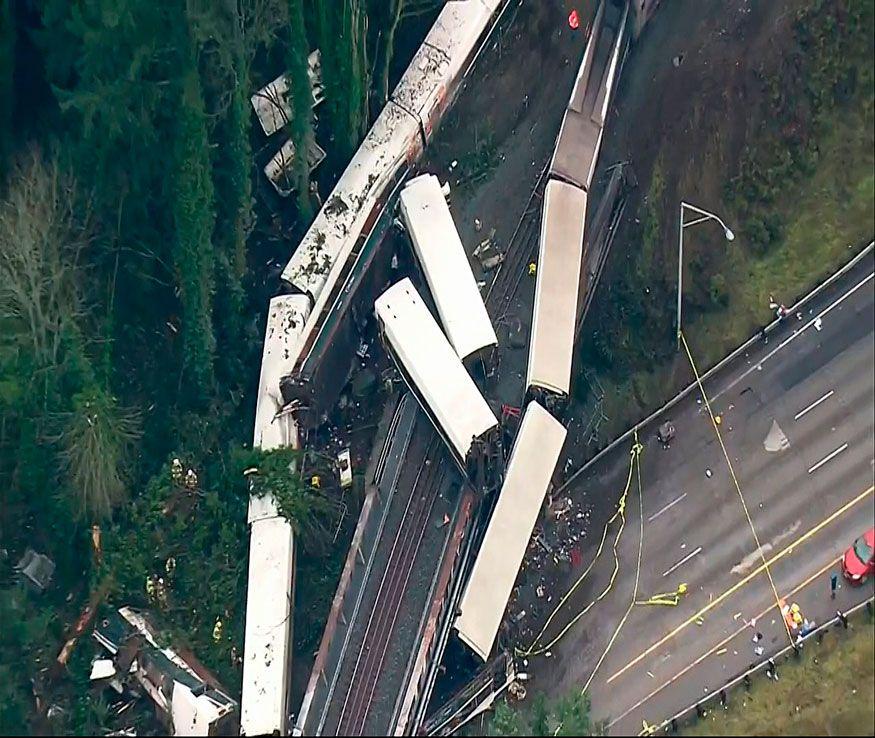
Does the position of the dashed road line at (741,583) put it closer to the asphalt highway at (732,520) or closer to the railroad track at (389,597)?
the asphalt highway at (732,520)

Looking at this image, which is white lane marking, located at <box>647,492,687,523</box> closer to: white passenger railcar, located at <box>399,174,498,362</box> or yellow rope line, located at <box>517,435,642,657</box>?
yellow rope line, located at <box>517,435,642,657</box>

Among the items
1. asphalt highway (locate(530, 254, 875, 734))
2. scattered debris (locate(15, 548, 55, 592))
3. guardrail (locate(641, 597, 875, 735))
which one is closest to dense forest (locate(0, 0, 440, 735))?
scattered debris (locate(15, 548, 55, 592))

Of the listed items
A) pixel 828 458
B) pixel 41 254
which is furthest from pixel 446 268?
pixel 828 458

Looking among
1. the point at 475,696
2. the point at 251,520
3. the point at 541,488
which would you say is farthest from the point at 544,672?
the point at 251,520

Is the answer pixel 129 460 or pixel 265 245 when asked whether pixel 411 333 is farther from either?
pixel 129 460

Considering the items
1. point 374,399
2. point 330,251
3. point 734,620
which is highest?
point 330,251
